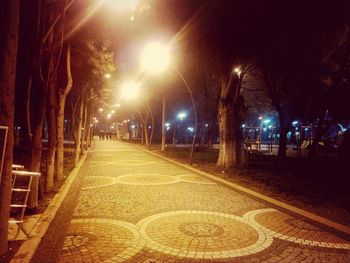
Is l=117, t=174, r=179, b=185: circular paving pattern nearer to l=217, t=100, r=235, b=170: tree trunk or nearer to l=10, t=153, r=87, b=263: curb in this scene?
l=10, t=153, r=87, b=263: curb

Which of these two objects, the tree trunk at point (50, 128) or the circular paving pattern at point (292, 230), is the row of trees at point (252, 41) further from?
the circular paving pattern at point (292, 230)

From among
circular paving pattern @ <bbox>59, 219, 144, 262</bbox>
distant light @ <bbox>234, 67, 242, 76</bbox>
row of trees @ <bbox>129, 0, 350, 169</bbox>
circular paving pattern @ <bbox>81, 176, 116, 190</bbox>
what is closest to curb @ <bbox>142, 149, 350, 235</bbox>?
circular paving pattern @ <bbox>59, 219, 144, 262</bbox>

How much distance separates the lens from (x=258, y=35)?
11.8 metres

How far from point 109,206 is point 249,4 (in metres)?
7.84

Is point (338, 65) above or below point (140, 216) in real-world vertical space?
above

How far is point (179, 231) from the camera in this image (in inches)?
236

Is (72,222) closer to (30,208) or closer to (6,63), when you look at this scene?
(30,208)

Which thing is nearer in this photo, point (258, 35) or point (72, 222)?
point (72, 222)

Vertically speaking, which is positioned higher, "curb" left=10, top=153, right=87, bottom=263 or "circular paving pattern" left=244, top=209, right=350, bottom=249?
→ "circular paving pattern" left=244, top=209, right=350, bottom=249

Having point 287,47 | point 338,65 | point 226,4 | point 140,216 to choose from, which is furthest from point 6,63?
point 338,65

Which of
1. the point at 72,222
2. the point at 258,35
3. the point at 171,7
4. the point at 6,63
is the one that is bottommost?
the point at 72,222

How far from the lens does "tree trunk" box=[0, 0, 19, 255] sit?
4.57 m

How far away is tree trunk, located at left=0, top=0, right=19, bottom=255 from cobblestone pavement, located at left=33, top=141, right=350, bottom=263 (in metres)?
0.82

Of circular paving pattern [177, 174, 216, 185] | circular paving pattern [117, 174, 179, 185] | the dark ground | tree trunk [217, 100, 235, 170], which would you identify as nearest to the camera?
the dark ground
